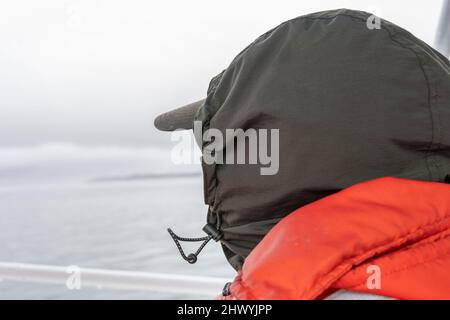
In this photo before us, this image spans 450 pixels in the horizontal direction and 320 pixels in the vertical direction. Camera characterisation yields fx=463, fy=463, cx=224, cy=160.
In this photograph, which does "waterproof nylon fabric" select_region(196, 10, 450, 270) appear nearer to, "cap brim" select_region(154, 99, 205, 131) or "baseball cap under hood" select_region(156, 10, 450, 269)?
"baseball cap under hood" select_region(156, 10, 450, 269)

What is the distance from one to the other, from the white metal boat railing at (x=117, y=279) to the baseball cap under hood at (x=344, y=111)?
115 centimetres

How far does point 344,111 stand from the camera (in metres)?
0.48

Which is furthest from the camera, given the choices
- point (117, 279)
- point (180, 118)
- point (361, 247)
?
point (117, 279)

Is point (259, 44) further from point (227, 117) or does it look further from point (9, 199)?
point (9, 199)

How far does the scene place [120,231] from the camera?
5.12m

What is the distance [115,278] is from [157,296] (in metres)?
1.57

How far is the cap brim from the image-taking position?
2.20ft

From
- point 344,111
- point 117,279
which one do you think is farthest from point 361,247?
point 117,279

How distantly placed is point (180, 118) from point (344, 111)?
28 centimetres

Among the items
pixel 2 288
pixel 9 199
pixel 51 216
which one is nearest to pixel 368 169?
pixel 2 288

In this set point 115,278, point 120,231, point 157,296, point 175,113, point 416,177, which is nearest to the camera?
point 416,177

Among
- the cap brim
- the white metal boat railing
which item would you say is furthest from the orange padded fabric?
the white metal boat railing

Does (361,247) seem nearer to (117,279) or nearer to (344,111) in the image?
(344,111)

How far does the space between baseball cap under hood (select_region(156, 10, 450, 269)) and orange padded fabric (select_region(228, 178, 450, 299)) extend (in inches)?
2.2
